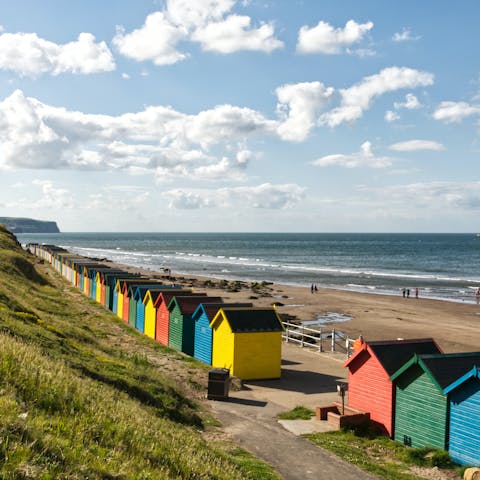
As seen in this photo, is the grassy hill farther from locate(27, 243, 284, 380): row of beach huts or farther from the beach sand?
the beach sand

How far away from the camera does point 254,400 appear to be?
2144 centimetres

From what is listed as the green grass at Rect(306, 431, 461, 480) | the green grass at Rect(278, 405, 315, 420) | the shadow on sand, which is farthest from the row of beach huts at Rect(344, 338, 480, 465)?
the shadow on sand

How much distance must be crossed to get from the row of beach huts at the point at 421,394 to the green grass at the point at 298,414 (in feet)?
5.22

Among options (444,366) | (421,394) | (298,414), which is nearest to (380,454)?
(421,394)

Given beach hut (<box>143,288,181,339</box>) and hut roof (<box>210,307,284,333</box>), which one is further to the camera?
beach hut (<box>143,288,181,339</box>)

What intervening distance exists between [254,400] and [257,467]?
26.2 ft

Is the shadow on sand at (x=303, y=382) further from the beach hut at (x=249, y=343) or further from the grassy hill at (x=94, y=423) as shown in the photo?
the grassy hill at (x=94, y=423)

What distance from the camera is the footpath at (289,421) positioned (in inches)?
557

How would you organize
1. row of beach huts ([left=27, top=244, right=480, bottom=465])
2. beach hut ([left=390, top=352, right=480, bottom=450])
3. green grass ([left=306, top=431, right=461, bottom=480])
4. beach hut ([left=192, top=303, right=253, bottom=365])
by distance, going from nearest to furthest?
green grass ([left=306, top=431, right=461, bottom=480]), row of beach huts ([left=27, top=244, right=480, bottom=465]), beach hut ([left=390, top=352, right=480, bottom=450]), beach hut ([left=192, top=303, right=253, bottom=365])

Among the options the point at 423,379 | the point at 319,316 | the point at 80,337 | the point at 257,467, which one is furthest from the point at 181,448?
the point at 319,316

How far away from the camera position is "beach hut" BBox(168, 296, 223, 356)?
28.8 m

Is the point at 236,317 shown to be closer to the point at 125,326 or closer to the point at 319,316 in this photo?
the point at 125,326

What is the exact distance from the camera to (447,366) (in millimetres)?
16281

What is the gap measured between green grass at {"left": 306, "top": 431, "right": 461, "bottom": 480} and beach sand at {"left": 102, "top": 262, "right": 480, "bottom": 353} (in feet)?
68.9
